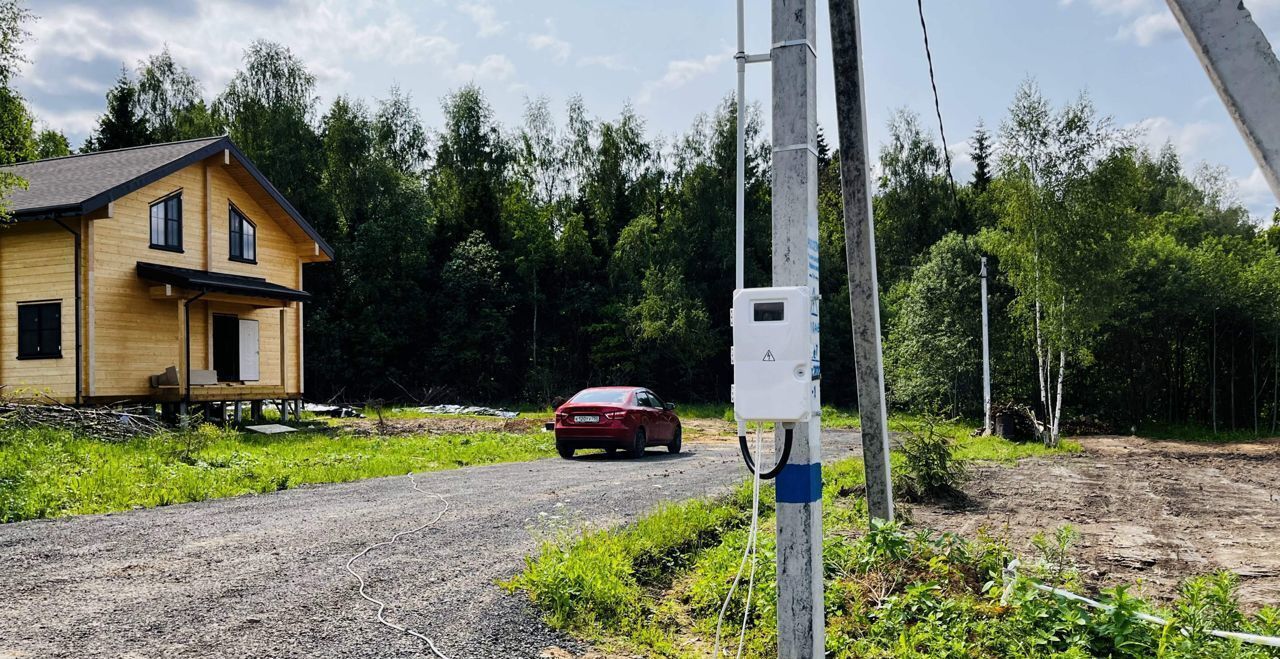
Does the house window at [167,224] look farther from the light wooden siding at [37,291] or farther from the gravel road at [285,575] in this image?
the gravel road at [285,575]

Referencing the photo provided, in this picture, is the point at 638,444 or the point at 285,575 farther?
the point at 638,444

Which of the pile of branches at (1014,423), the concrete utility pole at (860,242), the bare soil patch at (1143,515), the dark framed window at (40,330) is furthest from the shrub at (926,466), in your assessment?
the dark framed window at (40,330)

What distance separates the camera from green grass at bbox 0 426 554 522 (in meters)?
9.71

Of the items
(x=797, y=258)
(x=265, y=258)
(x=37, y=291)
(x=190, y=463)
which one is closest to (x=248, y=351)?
(x=265, y=258)

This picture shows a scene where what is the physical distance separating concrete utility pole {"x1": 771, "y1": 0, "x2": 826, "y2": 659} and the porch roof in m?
19.3

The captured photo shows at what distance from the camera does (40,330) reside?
62.3 feet

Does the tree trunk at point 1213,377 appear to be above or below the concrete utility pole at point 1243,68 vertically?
below

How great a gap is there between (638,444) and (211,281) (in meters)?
11.5

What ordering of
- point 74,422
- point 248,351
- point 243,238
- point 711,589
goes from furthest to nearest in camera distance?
point 243,238, point 248,351, point 74,422, point 711,589

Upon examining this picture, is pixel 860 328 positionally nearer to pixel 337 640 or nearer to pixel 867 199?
pixel 867 199

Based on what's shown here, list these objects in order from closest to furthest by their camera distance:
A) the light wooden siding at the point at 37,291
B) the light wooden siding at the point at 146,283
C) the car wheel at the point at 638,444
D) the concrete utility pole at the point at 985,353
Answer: the car wheel at the point at 638,444, the light wooden siding at the point at 37,291, the light wooden siding at the point at 146,283, the concrete utility pole at the point at 985,353

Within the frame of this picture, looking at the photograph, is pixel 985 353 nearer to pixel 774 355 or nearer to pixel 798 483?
pixel 798 483

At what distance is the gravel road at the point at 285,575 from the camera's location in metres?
4.65

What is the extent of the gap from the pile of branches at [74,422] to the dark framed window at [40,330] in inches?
128
